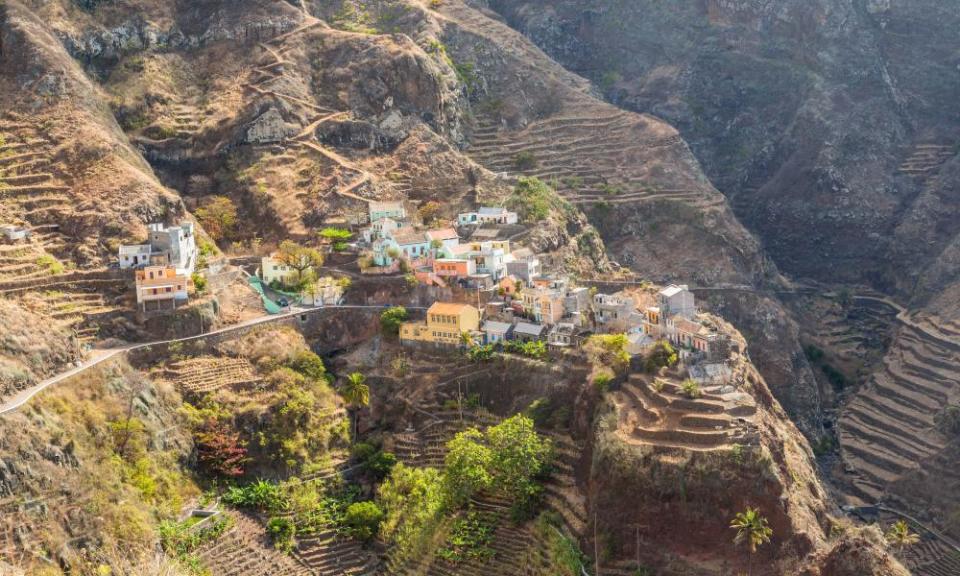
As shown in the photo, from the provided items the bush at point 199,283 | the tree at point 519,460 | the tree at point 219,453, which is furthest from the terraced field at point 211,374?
the tree at point 519,460

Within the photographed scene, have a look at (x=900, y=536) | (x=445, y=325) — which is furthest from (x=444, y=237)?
(x=900, y=536)

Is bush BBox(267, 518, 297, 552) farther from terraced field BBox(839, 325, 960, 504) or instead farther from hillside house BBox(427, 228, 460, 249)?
terraced field BBox(839, 325, 960, 504)

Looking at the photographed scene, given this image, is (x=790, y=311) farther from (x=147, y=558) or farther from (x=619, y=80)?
(x=147, y=558)

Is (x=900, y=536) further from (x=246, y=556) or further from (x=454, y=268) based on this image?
(x=246, y=556)

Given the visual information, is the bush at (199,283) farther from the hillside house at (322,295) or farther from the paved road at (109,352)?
the hillside house at (322,295)

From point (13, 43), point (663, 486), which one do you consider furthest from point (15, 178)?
point (663, 486)

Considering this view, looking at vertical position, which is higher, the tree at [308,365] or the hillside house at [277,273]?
the hillside house at [277,273]
